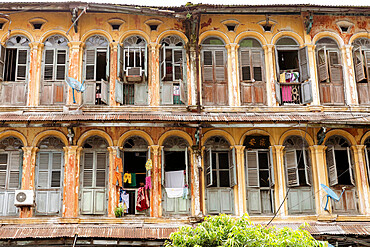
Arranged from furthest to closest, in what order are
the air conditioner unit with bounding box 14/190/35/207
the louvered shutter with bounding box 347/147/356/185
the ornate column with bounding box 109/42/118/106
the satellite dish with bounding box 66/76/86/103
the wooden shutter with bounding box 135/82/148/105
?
the wooden shutter with bounding box 135/82/148/105
the ornate column with bounding box 109/42/118/106
the louvered shutter with bounding box 347/147/356/185
the satellite dish with bounding box 66/76/86/103
the air conditioner unit with bounding box 14/190/35/207

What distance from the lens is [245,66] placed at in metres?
12.3

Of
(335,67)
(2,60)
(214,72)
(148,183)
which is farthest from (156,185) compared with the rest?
(335,67)

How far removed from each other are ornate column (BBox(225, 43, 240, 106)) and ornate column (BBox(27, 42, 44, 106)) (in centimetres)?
475

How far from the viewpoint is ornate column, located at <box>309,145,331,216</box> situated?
11.4 metres

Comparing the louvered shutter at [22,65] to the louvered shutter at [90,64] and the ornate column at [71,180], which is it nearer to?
the louvered shutter at [90,64]

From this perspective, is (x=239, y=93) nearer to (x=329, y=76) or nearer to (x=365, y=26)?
(x=329, y=76)

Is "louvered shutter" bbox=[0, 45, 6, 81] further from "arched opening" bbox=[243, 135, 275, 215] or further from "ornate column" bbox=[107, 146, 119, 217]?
"arched opening" bbox=[243, 135, 275, 215]

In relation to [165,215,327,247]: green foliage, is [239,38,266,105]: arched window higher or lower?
higher

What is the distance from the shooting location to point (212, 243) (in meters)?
7.58

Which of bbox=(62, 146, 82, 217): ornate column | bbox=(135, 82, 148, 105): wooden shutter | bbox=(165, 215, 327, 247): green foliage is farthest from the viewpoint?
bbox=(135, 82, 148, 105): wooden shutter

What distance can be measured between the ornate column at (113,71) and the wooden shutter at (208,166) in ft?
8.30

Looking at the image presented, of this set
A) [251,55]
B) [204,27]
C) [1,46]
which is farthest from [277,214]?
[1,46]

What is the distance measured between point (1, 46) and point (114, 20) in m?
2.88

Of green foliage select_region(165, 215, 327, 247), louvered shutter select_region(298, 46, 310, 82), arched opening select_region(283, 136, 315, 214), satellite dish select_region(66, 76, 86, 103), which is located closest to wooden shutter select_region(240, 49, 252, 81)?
louvered shutter select_region(298, 46, 310, 82)
